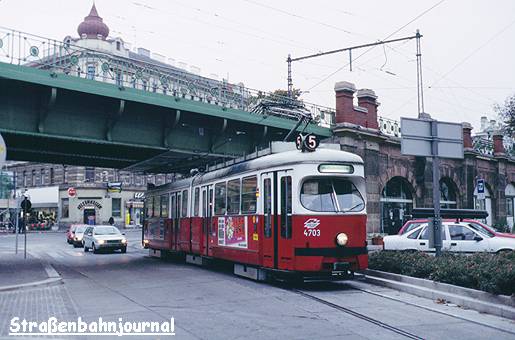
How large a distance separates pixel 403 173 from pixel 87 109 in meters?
17.4

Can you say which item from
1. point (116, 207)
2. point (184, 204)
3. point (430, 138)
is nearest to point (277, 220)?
point (430, 138)

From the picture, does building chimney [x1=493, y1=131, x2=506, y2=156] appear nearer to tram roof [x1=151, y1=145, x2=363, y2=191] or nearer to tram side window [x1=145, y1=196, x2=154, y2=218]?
tram side window [x1=145, y1=196, x2=154, y2=218]

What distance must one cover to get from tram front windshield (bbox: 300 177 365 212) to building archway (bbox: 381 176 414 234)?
1542 centimetres

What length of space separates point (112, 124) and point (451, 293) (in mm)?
11764

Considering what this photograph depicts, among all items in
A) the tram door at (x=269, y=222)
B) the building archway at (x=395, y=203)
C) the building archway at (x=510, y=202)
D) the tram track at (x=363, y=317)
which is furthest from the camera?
the building archway at (x=510, y=202)

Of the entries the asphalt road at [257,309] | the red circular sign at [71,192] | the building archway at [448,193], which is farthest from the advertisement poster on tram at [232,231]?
the red circular sign at [71,192]

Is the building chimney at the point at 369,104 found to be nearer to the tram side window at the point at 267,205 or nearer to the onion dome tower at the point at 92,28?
the tram side window at the point at 267,205

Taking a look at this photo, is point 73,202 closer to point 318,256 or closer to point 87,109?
point 87,109

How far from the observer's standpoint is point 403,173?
29375 mm

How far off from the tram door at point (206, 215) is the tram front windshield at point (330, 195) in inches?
205

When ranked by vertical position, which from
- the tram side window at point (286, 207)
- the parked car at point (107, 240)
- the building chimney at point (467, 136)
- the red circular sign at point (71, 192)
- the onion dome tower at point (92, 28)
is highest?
the onion dome tower at point (92, 28)

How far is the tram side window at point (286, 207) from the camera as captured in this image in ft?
43.4

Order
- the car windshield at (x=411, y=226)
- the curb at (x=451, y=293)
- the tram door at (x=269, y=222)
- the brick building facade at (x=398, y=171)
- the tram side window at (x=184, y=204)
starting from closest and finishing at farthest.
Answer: the curb at (x=451, y=293), the tram door at (x=269, y=222), the car windshield at (x=411, y=226), the tram side window at (x=184, y=204), the brick building facade at (x=398, y=171)

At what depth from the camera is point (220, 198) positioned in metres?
17.1
